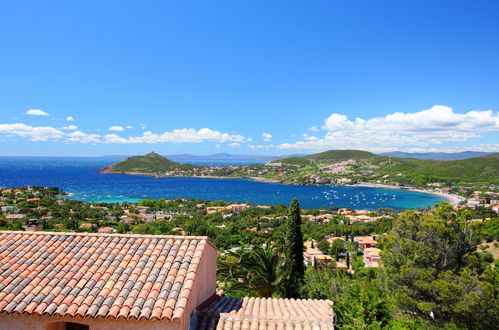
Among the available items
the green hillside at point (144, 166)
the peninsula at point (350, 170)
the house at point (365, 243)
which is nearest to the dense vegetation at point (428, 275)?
the house at point (365, 243)

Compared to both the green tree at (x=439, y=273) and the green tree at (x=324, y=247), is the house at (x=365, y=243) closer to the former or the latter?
the green tree at (x=324, y=247)

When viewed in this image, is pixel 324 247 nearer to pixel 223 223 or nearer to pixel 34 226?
pixel 223 223

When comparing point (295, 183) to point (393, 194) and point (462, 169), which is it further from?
point (462, 169)

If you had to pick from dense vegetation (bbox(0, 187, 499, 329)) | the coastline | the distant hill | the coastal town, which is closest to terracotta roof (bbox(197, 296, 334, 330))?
dense vegetation (bbox(0, 187, 499, 329))

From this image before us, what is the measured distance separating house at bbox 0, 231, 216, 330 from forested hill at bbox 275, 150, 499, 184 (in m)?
119

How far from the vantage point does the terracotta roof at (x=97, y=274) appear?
344 cm

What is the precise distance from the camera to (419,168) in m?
129

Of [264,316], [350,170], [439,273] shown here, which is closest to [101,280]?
[264,316]

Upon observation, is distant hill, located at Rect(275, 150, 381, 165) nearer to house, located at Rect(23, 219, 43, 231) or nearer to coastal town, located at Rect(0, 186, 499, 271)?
coastal town, located at Rect(0, 186, 499, 271)

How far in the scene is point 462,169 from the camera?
365ft

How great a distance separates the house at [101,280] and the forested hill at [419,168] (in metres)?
119

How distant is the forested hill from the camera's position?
4020 inches

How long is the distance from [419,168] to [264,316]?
148 meters

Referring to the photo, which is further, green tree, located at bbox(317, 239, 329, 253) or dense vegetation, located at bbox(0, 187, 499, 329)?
green tree, located at bbox(317, 239, 329, 253)
